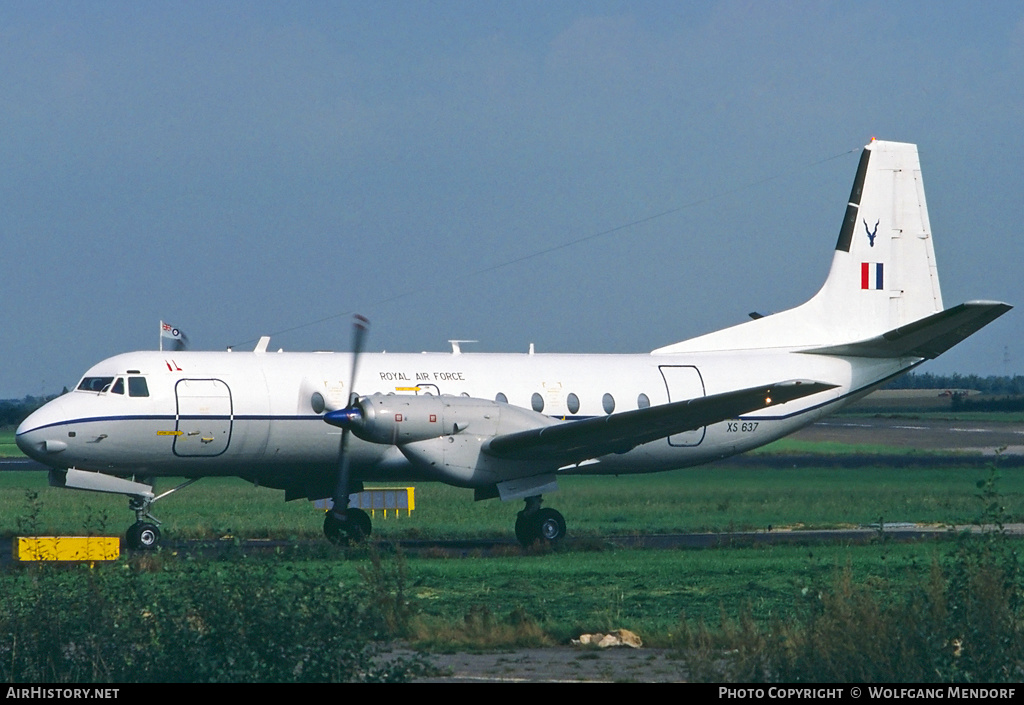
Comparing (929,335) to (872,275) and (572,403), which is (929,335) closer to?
(872,275)

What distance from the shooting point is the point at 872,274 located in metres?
27.2

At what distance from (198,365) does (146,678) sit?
12.6 m

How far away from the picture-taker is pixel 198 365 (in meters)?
21.6

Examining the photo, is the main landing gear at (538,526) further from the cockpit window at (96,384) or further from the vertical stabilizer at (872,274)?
the cockpit window at (96,384)

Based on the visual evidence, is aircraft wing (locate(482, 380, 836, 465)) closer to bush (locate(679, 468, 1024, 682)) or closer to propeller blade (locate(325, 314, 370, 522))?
propeller blade (locate(325, 314, 370, 522))

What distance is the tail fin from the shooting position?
87.9ft

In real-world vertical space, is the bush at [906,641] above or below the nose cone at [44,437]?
below

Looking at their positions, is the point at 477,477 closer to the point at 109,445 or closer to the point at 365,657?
the point at 109,445

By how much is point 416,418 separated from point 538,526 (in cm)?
309

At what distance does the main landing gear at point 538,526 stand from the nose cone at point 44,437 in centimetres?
747

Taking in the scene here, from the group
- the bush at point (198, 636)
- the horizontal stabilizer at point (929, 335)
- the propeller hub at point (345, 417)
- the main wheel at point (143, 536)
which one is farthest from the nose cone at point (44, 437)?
the horizontal stabilizer at point (929, 335)

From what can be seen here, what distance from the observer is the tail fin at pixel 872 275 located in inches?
1054

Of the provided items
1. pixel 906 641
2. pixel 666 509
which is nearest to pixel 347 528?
pixel 666 509
